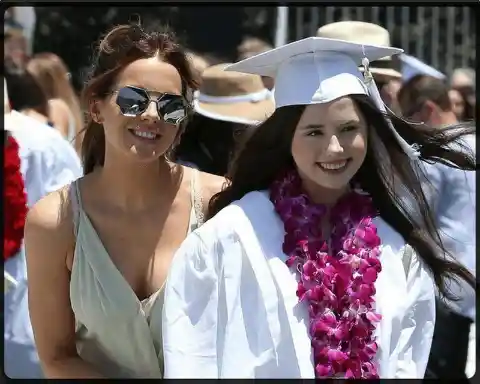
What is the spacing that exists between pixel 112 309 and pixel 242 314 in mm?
412

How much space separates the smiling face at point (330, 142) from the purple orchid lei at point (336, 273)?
0.10 meters

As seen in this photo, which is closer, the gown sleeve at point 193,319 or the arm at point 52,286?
the gown sleeve at point 193,319

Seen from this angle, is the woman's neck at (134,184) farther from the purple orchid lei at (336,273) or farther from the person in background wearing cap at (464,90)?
the person in background wearing cap at (464,90)

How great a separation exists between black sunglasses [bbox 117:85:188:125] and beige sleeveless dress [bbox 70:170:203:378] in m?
0.31

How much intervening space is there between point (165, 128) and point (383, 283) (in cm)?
70

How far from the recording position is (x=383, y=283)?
236cm

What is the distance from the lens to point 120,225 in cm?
262

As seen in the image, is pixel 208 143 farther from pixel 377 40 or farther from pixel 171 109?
pixel 171 109

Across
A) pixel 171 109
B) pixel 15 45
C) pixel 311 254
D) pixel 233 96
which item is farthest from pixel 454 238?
Result: pixel 15 45

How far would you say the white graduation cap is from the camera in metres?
2.38

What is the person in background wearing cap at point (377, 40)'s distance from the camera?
14.1 feet

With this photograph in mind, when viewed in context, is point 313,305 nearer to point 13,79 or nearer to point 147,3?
point 147,3

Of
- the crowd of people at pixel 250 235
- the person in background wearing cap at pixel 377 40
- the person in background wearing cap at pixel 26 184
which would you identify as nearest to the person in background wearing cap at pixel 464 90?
the person in background wearing cap at pixel 377 40

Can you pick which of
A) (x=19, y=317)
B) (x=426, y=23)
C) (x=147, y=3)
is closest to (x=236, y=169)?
(x=147, y=3)
